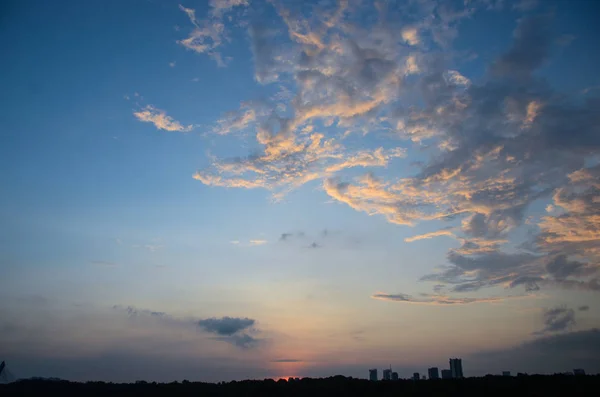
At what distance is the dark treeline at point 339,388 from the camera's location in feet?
136

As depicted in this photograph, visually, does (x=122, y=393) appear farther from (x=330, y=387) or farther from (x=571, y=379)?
(x=571, y=379)

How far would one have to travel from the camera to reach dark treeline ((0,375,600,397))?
41594mm

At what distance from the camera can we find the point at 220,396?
180ft

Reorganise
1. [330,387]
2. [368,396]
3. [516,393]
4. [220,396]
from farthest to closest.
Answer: [220,396] < [330,387] < [368,396] < [516,393]

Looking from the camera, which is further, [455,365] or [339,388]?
[455,365]

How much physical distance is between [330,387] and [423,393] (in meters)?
12.4

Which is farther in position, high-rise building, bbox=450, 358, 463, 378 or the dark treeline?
high-rise building, bbox=450, 358, 463, 378

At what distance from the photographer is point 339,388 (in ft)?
164

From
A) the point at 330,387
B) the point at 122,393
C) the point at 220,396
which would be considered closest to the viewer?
the point at 330,387

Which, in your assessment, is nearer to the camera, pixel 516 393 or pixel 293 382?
pixel 516 393

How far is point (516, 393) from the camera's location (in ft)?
136

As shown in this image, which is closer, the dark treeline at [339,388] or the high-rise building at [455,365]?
the dark treeline at [339,388]

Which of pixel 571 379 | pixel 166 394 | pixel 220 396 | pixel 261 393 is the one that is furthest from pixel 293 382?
pixel 571 379

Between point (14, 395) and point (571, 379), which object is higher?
point (571, 379)
